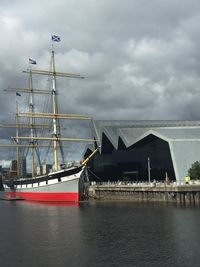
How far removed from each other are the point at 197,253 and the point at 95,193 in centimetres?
5687

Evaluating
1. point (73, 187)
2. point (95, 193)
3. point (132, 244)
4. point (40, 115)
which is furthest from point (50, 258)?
point (40, 115)

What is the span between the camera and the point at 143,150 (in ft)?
321

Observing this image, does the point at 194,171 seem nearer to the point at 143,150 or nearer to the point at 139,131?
the point at 143,150

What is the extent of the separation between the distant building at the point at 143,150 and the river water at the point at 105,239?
84.5ft

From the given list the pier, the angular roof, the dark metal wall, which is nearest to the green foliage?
the pier

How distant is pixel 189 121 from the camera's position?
111562 mm

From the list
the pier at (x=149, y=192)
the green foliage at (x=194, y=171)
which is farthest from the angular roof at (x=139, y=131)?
the pier at (x=149, y=192)

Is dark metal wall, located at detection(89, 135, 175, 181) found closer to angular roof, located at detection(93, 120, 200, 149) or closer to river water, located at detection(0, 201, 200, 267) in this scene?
angular roof, located at detection(93, 120, 200, 149)

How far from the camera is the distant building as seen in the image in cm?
8088

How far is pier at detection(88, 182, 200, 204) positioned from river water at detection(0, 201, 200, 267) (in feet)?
27.8

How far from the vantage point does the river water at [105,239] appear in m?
30.6

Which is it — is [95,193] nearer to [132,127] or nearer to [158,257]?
[132,127]

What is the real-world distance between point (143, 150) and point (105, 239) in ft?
200

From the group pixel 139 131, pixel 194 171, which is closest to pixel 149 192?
pixel 194 171
